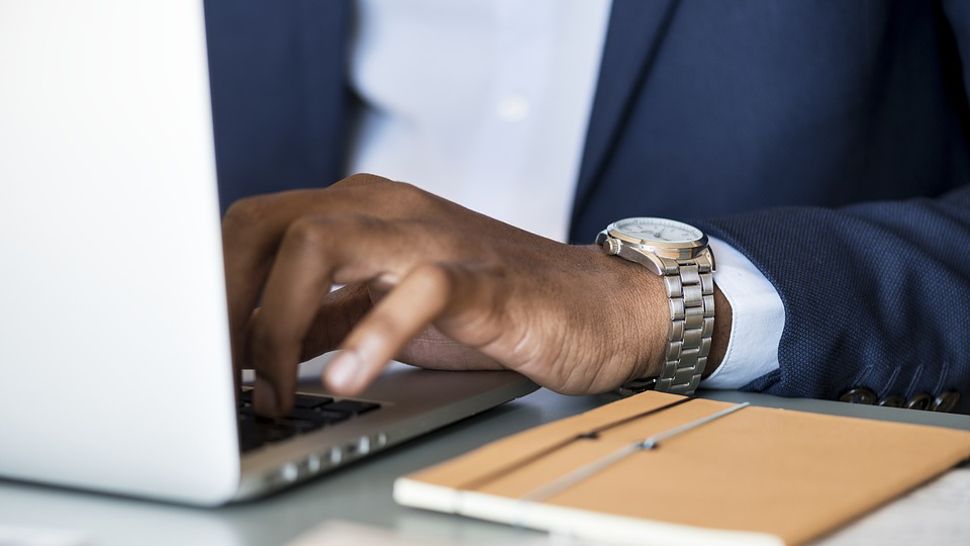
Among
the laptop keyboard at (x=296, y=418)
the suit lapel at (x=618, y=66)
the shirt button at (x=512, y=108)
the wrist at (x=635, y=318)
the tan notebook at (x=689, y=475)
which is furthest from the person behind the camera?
the shirt button at (x=512, y=108)

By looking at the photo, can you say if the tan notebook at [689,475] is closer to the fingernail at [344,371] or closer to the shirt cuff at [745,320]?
the fingernail at [344,371]

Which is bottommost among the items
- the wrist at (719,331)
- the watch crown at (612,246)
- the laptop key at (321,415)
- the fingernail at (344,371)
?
the wrist at (719,331)

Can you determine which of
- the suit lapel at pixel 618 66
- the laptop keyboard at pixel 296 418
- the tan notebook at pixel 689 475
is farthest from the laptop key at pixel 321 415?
the suit lapel at pixel 618 66

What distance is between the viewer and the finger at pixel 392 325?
46 centimetres

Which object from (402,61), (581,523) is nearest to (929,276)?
(581,523)

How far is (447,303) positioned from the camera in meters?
0.52

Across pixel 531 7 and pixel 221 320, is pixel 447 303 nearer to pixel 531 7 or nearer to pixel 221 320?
pixel 221 320

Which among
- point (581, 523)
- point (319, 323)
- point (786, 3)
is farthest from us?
point (786, 3)

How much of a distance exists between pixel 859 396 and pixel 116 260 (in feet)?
1.81

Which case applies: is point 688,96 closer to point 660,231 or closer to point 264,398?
point 660,231

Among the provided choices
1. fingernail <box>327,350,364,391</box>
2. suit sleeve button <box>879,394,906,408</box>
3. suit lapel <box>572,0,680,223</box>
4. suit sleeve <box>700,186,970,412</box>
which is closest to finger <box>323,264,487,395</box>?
Answer: fingernail <box>327,350,364,391</box>

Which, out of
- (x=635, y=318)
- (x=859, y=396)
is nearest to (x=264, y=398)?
(x=635, y=318)

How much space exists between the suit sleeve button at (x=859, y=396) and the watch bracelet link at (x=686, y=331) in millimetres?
114

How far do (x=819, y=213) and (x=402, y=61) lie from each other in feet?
2.26
